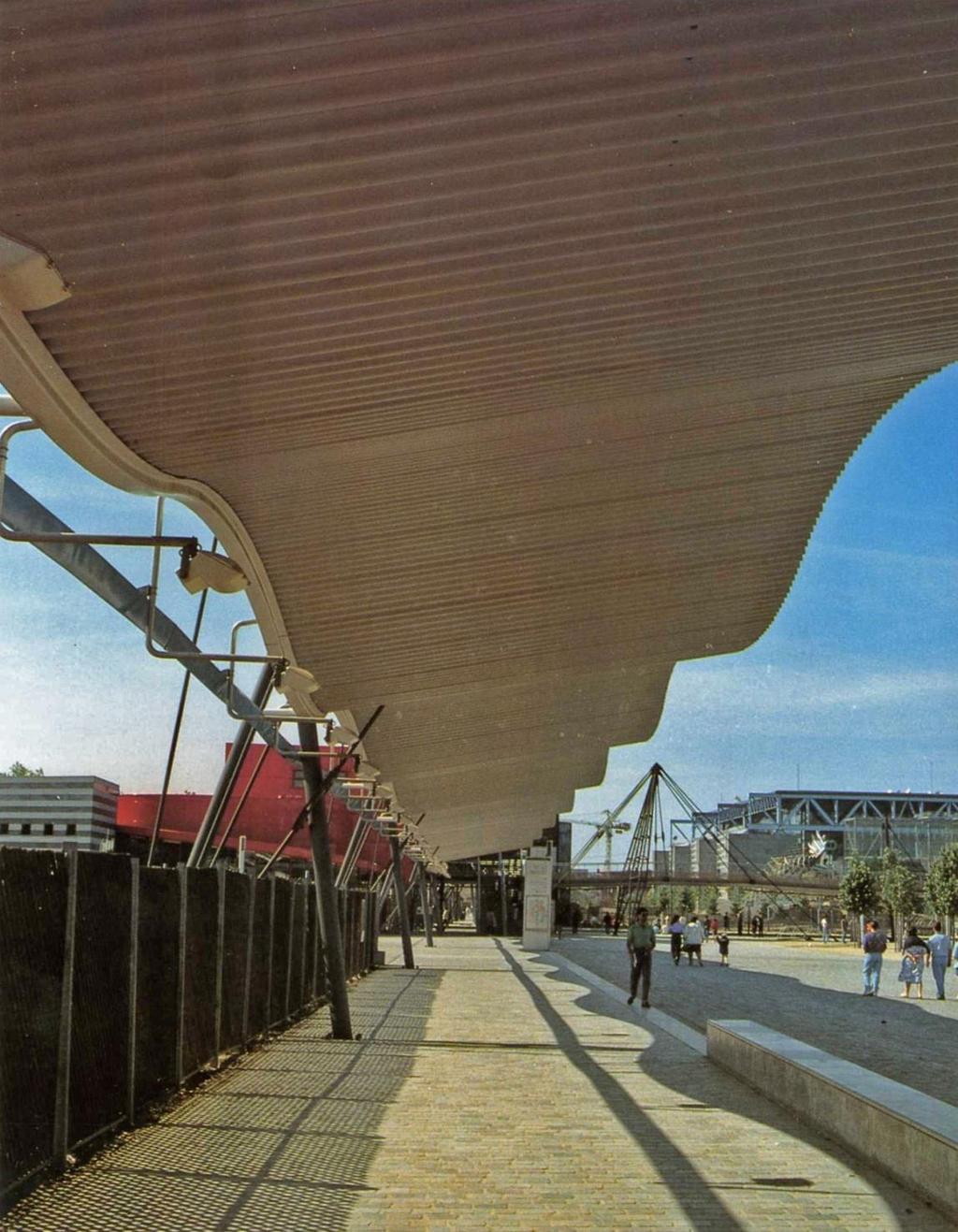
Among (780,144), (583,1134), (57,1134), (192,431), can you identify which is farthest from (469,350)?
(583,1134)

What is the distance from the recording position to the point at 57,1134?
25.3ft

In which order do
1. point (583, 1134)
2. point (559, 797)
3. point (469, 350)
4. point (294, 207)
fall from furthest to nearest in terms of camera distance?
1. point (559, 797)
2. point (583, 1134)
3. point (469, 350)
4. point (294, 207)

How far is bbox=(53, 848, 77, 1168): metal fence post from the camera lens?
771 cm

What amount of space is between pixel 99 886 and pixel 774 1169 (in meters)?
4.23

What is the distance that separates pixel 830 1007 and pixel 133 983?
58.4 ft

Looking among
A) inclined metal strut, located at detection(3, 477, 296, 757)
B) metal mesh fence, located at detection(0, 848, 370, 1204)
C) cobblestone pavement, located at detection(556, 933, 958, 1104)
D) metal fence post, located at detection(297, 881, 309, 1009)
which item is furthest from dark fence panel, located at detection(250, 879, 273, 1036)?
cobblestone pavement, located at detection(556, 933, 958, 1104)

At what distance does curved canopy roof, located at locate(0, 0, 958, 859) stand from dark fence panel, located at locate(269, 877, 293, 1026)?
666cm

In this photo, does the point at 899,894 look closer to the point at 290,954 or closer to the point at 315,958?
the point at 315,958

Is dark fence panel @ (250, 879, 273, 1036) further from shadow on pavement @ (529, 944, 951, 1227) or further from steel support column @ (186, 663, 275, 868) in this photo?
shadow on pavement @ (529, 944, 951, 1227)

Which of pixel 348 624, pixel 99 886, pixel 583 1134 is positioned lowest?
pixel 583 1134

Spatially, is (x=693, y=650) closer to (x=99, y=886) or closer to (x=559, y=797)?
(x=99, y=886)

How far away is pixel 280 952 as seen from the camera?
1762cm

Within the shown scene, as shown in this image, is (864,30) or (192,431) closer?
(864,30)

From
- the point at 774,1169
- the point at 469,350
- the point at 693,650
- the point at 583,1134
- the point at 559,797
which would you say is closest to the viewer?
the point at 469,350
